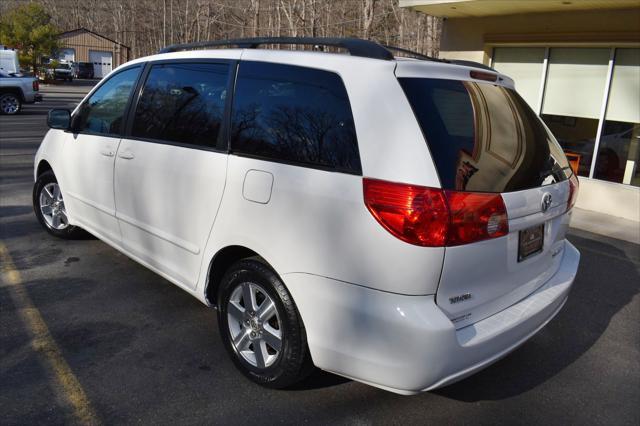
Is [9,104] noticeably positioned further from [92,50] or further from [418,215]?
[92,50]

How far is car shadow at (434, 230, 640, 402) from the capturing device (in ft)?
10.6

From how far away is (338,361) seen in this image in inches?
102

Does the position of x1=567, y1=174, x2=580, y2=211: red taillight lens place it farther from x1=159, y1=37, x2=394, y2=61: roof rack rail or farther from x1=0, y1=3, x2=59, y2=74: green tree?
x1=0, y1=3, x2=59, y2=74: green tree

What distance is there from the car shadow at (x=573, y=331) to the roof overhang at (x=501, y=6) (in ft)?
12.1

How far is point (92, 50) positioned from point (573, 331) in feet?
229

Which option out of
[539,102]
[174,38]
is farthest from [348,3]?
[174,38]

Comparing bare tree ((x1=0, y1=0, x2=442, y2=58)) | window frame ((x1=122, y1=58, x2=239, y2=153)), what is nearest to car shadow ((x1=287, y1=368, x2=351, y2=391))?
window frame ((x1=122, y1=58, x2=239, y2=153))

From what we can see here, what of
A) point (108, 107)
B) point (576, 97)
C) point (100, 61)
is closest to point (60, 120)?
point (108, 107)

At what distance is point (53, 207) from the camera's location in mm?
5316

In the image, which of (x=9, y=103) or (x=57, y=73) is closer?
(x=9, y=103)

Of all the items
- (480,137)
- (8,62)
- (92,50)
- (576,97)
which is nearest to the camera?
(480,137)

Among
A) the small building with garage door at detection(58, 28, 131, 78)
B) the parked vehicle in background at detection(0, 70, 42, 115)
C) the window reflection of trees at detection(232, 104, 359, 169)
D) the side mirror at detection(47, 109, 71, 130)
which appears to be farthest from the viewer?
the small building with garage door at detection(58, 28, 131, 78)

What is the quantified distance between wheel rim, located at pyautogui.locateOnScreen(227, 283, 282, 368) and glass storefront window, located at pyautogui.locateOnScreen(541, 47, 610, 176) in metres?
7.59

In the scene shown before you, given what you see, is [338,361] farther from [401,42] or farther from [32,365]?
[401,42]
